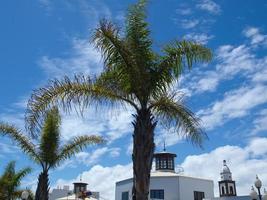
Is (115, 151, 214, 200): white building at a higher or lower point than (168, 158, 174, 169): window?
lower

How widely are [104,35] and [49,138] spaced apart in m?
10.8

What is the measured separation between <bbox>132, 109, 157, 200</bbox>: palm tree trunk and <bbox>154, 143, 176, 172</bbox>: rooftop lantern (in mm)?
40598

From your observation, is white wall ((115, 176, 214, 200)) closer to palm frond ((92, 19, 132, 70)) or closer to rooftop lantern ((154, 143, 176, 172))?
rooftop lantern ((154, 143, 176, 172))

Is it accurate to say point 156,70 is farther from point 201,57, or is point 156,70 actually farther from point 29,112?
point 29,112

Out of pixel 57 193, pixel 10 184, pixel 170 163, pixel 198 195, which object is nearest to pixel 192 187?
pixel 198 195

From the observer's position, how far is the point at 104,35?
11.3 metres

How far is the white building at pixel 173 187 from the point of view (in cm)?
4525

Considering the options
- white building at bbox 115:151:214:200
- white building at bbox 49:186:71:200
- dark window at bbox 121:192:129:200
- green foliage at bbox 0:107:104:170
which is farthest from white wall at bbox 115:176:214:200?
white building at bbox 49:186:71:200

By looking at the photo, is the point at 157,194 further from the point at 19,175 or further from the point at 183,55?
the point at 183,55

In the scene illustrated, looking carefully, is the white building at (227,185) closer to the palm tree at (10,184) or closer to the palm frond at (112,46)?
the palm tree at (10,184)

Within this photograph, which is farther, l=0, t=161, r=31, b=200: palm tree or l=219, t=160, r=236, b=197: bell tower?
l=219, t=160, r=236, b=197: bell tower

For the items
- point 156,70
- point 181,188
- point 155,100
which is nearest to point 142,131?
point 155,100

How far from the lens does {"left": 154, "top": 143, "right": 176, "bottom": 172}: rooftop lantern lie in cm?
5125

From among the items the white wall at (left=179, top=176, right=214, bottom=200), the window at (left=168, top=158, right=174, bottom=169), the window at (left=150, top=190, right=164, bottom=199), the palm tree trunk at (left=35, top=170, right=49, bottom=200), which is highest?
the window at (left=168, top=158, right=174, bottom=169)
